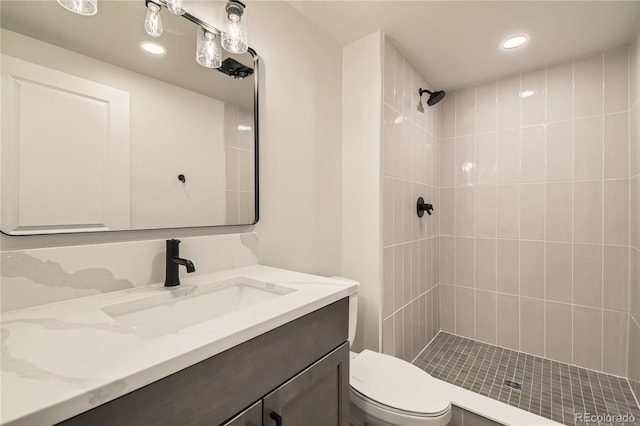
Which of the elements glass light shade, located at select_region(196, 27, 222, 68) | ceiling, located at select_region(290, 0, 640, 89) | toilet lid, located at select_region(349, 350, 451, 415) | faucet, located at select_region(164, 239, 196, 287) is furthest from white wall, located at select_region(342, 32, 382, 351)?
faucet, located at select_region(164, 239, 196, 287)

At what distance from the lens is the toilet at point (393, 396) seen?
44.6 inches

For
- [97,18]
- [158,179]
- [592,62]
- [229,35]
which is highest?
[592,62]

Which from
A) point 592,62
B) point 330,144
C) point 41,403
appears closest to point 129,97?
point 41,403

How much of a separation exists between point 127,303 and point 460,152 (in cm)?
252

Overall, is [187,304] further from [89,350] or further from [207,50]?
[207,50]

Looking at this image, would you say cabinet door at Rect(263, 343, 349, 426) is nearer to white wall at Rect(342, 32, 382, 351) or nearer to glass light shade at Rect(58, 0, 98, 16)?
white wall at Rect(342, 32, 382, 351)

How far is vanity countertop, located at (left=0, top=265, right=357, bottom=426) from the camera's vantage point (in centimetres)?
41

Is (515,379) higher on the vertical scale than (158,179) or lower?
lower

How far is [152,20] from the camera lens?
1004 mm

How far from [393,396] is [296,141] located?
127cm

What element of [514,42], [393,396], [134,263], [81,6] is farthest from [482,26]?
[134,263]

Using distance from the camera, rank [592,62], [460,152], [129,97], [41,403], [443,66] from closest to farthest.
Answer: [41,403] → [129,97] → [592,62] → [443,66] → [460,152]

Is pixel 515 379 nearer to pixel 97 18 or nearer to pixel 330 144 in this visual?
pixel 330 144

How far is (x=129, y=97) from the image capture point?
0.96 metres
